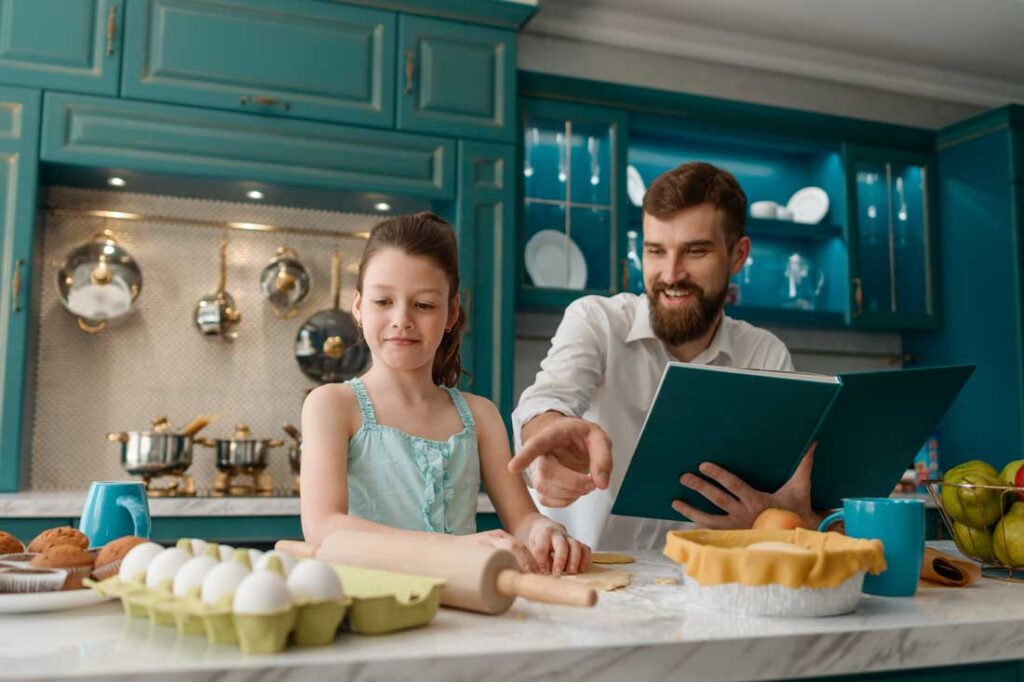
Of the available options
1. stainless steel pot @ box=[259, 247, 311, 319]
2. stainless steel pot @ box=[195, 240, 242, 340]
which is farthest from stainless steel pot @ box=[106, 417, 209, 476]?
stainless steel pot @ box=[259, 247, 311, 319]

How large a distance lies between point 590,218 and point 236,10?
1346 mm

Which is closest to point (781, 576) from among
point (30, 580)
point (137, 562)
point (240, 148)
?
point (137, 562)

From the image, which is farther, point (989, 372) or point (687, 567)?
A: point (989, 372)

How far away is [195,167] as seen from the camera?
2514 millimetres

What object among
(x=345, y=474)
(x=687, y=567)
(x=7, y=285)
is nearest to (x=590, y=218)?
(x=7, y=285)

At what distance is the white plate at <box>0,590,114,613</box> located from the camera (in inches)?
29.1

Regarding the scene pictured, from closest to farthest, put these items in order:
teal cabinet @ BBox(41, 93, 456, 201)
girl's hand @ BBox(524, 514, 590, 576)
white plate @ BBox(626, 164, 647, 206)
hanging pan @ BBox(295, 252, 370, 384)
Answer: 1. girl's hand @ BBox(524, 514, 590, 576)
2. teal cabinet @ BBox(41, 93, 456, 201)
3. hanging pan @ BBox(295, 252, 370, 384)
4. white plate @ BBox(626, 164, 647, 206)

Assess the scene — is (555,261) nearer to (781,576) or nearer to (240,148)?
(240,148)

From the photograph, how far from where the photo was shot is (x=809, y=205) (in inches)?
143

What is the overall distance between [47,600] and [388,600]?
1.03 ft

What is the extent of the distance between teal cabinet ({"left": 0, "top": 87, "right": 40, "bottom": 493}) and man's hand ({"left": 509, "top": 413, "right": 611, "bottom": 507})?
67.6 inches

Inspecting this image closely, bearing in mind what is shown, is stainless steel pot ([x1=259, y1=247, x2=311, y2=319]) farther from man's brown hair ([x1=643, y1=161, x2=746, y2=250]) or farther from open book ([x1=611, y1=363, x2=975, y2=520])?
open book ([x1=611, y1=363, x2=975, y2=520])

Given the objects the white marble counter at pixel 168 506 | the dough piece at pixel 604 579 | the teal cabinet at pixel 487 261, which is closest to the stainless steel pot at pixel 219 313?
the white marble counter at pixel 168 506

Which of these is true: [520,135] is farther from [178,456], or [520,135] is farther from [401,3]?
[178,456]
